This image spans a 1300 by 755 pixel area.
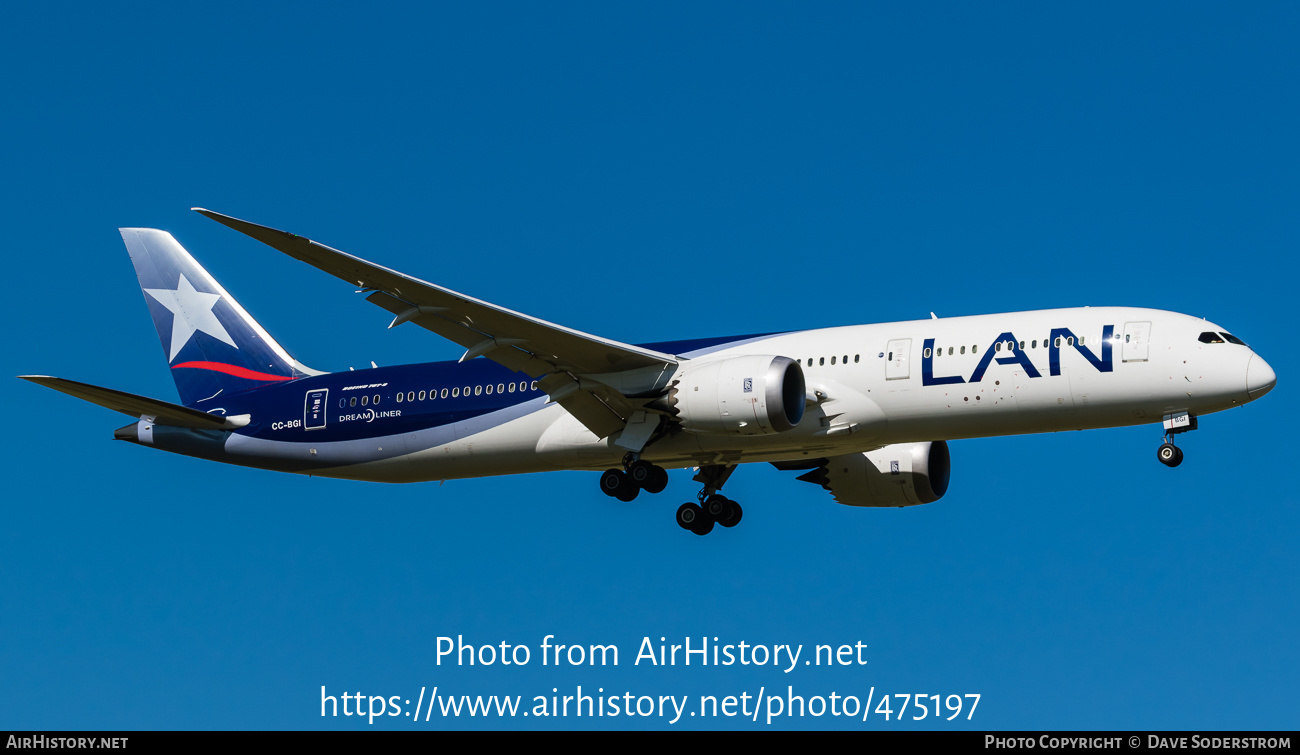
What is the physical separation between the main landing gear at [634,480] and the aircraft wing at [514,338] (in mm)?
980

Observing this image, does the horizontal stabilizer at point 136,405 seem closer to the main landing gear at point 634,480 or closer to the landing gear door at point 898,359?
the main landing gear at point 634,480

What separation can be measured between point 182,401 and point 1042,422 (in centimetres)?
2284

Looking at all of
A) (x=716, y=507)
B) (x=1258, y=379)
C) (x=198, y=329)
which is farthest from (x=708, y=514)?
(x=198, y=329)

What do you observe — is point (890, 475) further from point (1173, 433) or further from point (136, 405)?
point (136, 405)

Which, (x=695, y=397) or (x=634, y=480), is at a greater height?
(x=695, y=397)

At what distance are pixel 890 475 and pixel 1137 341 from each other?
29.5 ft

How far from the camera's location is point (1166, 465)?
97.4ft

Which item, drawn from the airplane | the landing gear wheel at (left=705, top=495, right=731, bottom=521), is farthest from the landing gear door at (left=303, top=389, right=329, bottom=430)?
the landing gear wheel at (left=705, top=495, right=731, bottom=521)

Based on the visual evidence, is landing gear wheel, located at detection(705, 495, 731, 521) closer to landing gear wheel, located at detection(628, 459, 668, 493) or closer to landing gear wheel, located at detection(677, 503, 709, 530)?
landing gear wheel, located at detection(677, 503, 709, 530)

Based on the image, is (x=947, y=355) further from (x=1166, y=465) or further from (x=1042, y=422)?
(x=1166, y=465)

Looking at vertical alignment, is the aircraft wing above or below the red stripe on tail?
below

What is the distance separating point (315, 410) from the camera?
37.1 meters

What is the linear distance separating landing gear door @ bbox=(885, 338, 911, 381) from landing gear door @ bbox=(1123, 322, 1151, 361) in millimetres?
4407

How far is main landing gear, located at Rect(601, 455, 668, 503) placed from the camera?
33188 mm
